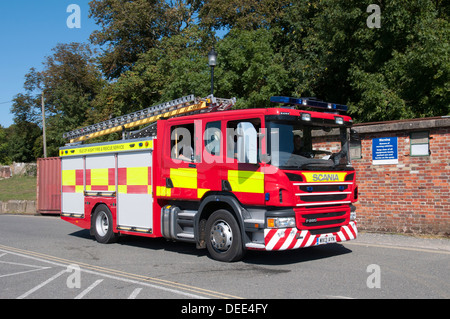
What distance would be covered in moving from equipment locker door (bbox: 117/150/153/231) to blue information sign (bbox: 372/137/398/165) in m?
6.04

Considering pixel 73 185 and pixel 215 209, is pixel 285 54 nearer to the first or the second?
pixel 73 185

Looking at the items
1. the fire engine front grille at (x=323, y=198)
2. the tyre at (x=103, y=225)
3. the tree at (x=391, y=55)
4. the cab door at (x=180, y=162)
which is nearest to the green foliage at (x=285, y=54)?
the tree at (x=391, y=55)

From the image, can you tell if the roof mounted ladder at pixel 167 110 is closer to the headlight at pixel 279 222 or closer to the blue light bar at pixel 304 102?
the blue light bar at pixel 304 102

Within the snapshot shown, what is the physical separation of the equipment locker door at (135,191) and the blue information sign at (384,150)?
6036 millimetres

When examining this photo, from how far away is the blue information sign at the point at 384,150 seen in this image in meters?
11.9

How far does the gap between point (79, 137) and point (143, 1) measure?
1815cm

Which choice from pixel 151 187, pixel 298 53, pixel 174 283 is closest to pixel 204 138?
pixel 151 187

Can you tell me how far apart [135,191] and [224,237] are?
9.23 feet

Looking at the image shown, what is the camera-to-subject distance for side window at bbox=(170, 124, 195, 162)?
912 centimetres

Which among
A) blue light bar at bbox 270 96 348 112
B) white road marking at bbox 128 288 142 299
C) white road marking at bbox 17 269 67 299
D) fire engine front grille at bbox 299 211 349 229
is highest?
blue light bar at bbox 270 96 348 112

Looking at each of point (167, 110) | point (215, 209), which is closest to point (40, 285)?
point (215, 209)

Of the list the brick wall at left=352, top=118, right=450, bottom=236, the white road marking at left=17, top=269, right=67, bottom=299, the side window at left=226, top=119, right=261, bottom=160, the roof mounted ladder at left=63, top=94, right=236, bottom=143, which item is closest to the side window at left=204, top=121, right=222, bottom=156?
the side window at left=226, top=119, right=261, bottom=160

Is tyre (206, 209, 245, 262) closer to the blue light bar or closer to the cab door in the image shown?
the cab door

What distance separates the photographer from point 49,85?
166 ft
